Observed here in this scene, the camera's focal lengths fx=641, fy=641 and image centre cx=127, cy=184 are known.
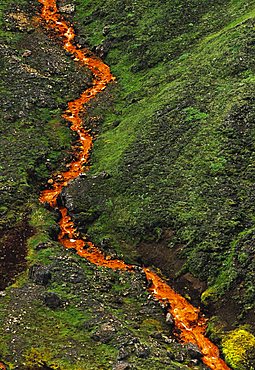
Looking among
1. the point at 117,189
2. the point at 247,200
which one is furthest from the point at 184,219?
the point at 117,189

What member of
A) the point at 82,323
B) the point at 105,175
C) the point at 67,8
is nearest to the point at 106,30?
Answer: the point at 67,8

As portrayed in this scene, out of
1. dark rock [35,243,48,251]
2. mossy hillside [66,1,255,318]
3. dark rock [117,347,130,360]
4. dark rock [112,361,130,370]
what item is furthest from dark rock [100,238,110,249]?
dark rock [112,361,130,370]

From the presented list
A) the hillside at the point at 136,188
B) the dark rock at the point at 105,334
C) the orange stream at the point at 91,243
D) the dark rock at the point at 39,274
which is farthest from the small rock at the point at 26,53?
the dark rock at the point at 105,334

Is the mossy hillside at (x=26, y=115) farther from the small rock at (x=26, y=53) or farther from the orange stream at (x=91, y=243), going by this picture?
the orange stream at (x=91, y=243)

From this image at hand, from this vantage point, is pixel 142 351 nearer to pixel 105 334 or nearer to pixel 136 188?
pixel 105 334

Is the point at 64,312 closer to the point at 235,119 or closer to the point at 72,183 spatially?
the point at 72,183

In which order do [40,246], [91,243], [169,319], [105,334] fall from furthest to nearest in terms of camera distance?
1. [91,243]
2. [40,246]
3. [169,319]
4. [105,334]

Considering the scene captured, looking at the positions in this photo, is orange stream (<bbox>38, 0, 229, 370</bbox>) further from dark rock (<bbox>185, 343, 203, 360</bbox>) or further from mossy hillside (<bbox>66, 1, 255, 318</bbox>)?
mossy hillside (<bbox>66, 1, 255, 318</bbox>)
